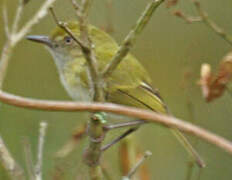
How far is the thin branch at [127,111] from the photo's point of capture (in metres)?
1.40

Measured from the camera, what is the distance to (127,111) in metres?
1.45

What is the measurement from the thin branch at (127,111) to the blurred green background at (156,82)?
13.2ft

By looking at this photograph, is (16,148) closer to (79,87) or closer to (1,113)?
(1,113)

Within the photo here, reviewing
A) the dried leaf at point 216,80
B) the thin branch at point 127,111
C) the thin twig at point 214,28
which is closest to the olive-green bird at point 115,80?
the dried leaf at point 216,80

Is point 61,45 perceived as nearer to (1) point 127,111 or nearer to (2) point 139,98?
(2) point 139,98

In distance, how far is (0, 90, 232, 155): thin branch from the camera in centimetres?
140

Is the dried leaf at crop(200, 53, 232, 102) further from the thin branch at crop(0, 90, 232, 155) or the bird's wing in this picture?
the thin branch at crop(0, 90, 232, 155)

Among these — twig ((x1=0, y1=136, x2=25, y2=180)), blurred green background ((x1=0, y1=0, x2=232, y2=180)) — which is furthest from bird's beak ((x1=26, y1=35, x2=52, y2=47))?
twig ((x1=0, y1=136, x2=25, y2=180))

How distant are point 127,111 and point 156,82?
17.1ft

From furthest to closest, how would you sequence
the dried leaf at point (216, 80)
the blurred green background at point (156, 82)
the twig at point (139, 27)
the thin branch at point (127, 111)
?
the blurred green background at point (156, 82) → the dried leaf at point (216, 80) → the twig at point (139, 27) → the thin branch at point (127, 111)

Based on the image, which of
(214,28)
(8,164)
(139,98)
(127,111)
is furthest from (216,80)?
(127,111)

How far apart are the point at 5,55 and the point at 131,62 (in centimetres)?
177

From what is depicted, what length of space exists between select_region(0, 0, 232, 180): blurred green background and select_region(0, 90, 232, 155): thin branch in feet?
13.2

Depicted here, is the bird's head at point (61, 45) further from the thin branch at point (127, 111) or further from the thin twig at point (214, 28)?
the thin branch at point (127, 111)
